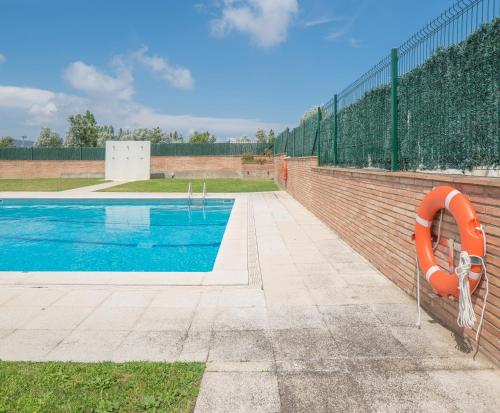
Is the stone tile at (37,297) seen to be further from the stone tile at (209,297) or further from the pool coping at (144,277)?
the stone tile at (209,297)

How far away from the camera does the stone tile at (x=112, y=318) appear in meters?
4.23

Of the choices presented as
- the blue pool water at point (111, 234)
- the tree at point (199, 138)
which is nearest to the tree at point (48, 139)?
the tree at point (199, 138)

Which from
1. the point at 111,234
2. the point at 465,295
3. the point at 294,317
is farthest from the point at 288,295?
the point at 111,234

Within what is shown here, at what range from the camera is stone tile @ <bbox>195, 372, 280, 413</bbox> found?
281cm

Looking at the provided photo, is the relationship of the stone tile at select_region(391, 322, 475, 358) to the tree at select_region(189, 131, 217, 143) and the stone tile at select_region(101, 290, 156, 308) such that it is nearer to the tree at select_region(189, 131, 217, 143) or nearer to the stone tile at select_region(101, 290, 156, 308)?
the stone tile at select_region(101, 290, 156, 308)

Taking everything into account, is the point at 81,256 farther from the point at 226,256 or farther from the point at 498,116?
the point at 498,116

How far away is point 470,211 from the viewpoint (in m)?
3.56

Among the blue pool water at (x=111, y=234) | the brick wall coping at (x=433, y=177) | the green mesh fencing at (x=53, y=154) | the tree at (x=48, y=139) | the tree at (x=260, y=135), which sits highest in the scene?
the tree at (x=260, y=135)

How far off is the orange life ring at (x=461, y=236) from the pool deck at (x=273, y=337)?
1.82 ft

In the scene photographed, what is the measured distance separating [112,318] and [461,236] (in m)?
3.59

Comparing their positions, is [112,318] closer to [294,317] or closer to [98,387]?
[98,387]

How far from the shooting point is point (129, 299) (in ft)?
16.8

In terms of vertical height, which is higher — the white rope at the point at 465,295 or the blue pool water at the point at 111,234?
the white rope at the point at 465,295

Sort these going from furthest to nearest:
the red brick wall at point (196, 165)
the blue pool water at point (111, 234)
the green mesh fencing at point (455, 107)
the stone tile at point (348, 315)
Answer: the red brick wall at point (196, 165) < the blue pool water at point (111, 234) < the stone tile at point (348, 315) < the green mesh fencing at point (455, 107)
